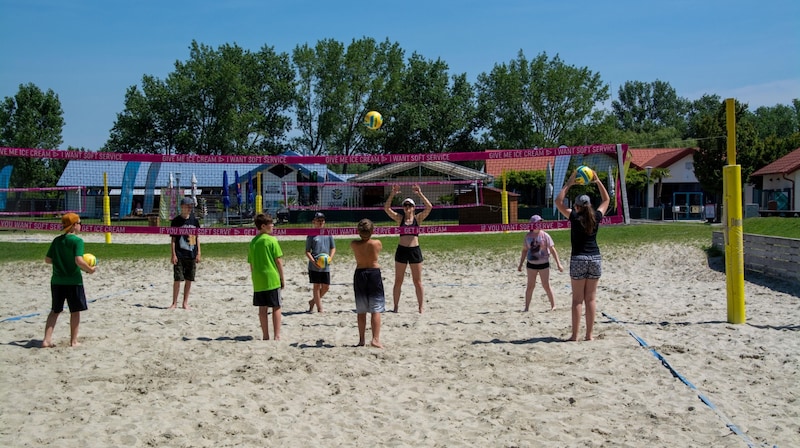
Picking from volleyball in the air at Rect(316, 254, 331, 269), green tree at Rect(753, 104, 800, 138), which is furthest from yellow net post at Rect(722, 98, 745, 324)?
green tree at Rect(753, 104, 800, 138)

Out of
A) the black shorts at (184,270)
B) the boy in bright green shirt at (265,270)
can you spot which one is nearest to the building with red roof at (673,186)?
the black shorts at (184,270)

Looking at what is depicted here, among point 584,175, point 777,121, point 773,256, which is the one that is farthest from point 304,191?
point 777,121

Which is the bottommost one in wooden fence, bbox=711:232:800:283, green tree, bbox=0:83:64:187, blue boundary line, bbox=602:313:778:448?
blue boundary line, bbox=602:313:778:448

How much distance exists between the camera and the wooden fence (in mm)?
10312

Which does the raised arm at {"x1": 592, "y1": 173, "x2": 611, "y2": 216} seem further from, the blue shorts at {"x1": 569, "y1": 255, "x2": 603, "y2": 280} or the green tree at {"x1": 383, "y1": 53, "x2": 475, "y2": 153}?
the green tree at {"x1": 383, "y1": 53, "x2": 475, "y2": 153}

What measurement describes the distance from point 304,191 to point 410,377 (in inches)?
648

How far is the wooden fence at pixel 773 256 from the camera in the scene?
10.3 meters

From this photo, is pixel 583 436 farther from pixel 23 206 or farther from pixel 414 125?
pixel 414 125

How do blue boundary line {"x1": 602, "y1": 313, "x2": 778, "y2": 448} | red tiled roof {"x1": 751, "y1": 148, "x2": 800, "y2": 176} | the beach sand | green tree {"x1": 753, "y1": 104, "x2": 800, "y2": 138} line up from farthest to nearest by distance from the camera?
green tree {"x1": 753, "y1": 104, "x2": 800, "y2": 138}, red tiled roof {"x1": 751, "y1": 148, "x2": 800, "y2": 176}, the beach sand, blue boundary line {"x1": 602, "y1": 313, "x2": 778, "y2": 448}

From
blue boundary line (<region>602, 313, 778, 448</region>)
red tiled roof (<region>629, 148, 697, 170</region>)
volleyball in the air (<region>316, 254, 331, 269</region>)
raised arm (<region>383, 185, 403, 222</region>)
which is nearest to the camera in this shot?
blue boundary line (<region>602, 313, 778, 448</region>)

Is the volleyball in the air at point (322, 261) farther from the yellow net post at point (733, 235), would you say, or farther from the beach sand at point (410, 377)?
the yellow net post at point (733, 235)

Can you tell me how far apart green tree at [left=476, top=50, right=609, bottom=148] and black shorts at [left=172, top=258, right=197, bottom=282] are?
4187cm

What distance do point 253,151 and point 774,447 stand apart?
46781mm

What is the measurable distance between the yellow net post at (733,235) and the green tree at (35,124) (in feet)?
143
